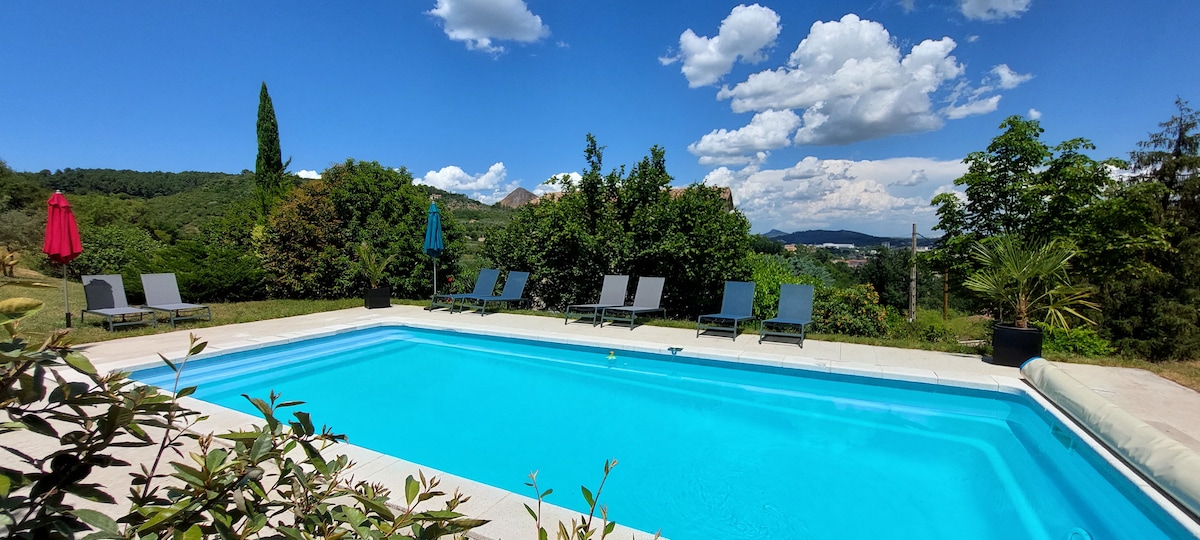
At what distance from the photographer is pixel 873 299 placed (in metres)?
9.44

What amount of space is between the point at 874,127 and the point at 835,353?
54.0 ft

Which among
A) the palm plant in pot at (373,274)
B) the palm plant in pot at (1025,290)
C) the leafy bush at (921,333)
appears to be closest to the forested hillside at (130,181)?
the palm plant in pot at (373,274)

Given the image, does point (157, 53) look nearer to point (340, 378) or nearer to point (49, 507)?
point (340, 378)

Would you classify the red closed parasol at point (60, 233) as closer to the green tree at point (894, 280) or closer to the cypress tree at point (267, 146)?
the cypress tree at point (267, 146)

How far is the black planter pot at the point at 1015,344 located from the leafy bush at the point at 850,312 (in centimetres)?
245

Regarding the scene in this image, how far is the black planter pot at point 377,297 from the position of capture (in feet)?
39.4

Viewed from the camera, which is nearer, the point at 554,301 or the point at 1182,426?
the point at 1182,426

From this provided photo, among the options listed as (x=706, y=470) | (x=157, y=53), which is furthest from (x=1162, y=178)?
(x=157, y=53)

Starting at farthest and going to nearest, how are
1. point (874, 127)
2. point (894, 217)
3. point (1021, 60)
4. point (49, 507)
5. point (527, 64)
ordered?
point (894, 217)
point (874, 127)
point (527, 64)
point (1021, 60)
point (49, 507)

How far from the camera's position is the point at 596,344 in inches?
328

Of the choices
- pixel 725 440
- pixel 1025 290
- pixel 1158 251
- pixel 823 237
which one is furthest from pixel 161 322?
pixel 823 237

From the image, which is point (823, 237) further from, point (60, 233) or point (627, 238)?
point (60, 233)

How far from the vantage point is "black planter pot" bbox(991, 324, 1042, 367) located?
6629 millimetres

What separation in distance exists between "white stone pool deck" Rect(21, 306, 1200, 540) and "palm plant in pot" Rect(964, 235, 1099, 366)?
0.37 metres
